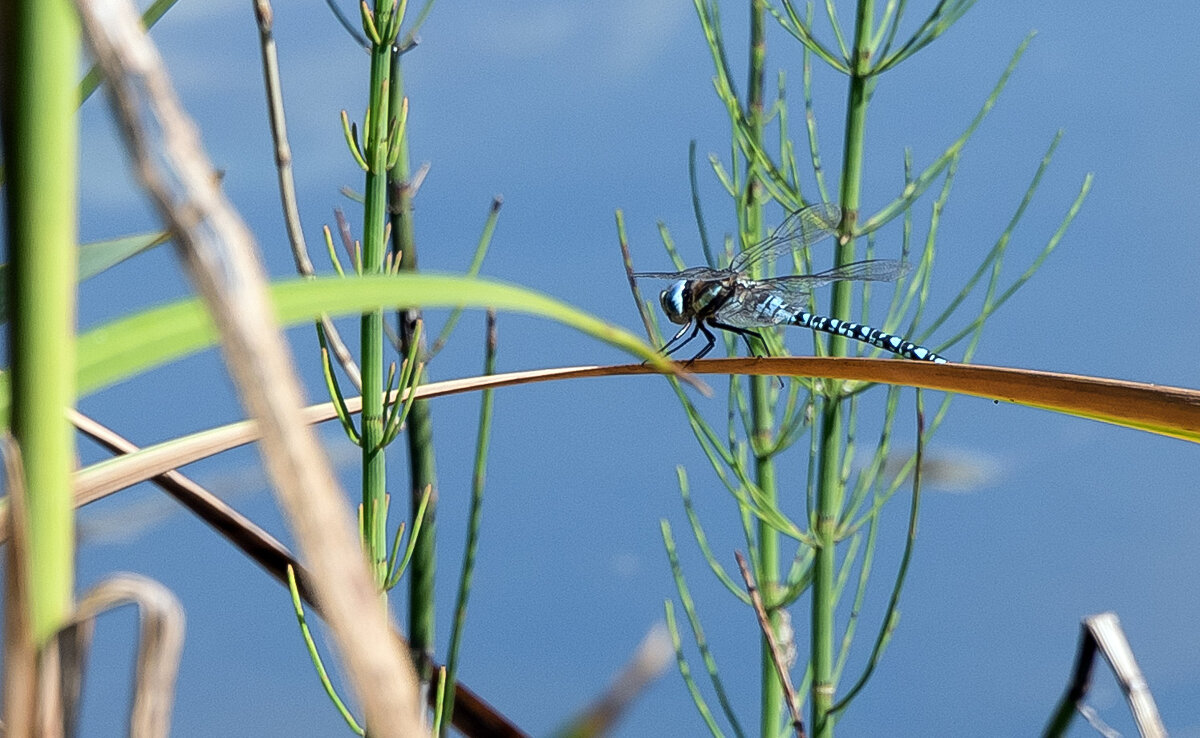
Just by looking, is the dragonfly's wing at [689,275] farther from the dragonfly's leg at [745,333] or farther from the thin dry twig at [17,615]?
the thin dry twig at [17,615]

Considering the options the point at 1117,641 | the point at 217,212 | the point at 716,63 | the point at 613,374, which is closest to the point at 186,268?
the point at 217,212

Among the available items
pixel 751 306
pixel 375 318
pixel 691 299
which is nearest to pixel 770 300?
pixel 751 306

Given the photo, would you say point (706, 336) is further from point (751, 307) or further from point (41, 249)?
point (41, 249)

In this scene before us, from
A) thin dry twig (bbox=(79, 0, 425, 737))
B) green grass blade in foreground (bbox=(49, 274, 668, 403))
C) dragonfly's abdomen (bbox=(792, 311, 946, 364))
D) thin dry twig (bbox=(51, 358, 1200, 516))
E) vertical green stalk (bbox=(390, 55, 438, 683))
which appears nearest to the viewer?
thin dry twig (bbox=(79, 0, 425, 737))

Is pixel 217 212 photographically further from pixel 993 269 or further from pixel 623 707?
pixel 993 269

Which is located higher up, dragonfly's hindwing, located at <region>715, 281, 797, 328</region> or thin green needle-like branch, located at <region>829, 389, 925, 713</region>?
dragonfly's hindwing, located at <region>715, 281, 797, 328</region>

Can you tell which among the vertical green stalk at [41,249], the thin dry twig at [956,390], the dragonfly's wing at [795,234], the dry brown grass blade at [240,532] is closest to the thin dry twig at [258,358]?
the vertical green stalk at [41,249]

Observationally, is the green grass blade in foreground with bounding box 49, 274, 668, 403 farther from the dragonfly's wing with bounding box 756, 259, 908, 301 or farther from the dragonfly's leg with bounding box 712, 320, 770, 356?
the dragonfly's leg with bounding box 712, 320, 770, 356

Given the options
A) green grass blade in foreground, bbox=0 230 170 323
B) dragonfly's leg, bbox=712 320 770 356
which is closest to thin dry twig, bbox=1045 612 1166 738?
green grass blade in foreground, bbox=0 230 170 323
